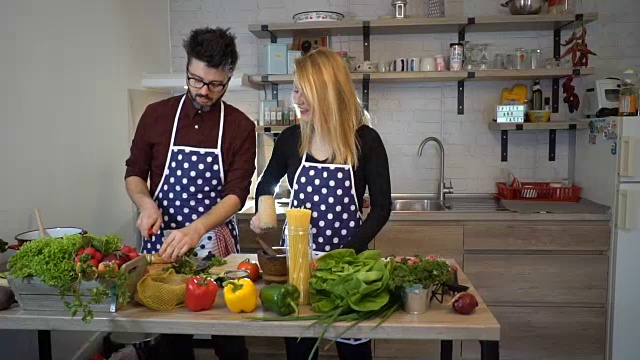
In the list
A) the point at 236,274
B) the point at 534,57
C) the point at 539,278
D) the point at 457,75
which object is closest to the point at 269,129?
the point at 457,75

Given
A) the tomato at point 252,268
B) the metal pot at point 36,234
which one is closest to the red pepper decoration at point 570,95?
the tomato at point 252,268

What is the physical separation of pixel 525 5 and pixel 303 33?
1.39 metres

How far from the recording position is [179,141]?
7.30ft

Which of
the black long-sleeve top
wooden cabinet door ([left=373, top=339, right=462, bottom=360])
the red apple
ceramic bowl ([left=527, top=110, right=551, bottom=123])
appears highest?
ceramic bowl ([left=527, top=110, right=551, bottom=123])

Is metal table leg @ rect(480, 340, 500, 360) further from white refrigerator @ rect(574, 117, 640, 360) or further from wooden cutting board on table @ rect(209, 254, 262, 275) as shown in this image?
white refrigerator @ rect(574, 117, 640, 360)

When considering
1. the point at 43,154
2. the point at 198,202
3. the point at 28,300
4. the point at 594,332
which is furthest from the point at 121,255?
the point at 594,332

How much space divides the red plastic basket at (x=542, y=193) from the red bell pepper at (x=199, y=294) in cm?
246

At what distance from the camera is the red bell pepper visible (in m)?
1.56

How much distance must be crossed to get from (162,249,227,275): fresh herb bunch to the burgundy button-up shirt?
0.38 metres

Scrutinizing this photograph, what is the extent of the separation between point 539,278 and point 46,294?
253 centimetres

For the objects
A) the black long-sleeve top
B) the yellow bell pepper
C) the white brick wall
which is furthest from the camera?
the white brick wall

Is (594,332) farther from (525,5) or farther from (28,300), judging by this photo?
(28,300)

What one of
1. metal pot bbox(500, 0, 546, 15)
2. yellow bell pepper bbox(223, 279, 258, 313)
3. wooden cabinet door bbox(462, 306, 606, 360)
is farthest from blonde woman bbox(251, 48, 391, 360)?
metal pot bbox(500, 0, 546, 15)

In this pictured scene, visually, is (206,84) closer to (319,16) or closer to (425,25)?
(319,16)
